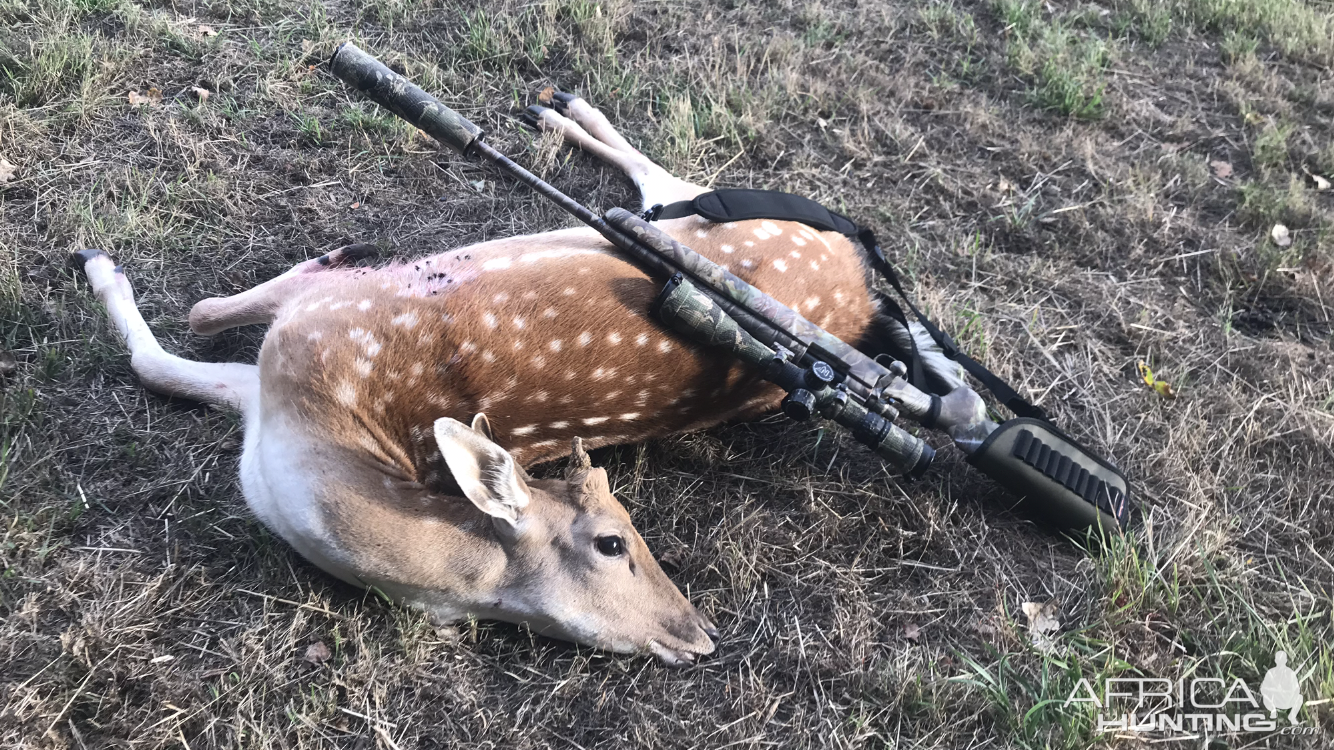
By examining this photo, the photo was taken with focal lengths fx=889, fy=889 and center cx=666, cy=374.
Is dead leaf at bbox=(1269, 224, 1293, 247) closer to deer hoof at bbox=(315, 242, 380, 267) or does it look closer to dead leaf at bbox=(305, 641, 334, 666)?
deer hoof at bbox=(315, 242, 380, 267)

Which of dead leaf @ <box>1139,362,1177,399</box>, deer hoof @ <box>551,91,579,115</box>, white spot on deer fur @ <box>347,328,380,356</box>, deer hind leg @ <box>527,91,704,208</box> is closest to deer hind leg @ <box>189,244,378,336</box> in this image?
white spot on deer fur @ <box>347,328,380,356</box>

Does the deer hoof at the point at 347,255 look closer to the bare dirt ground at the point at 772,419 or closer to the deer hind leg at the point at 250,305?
the deer hind leg at the point at 250,305

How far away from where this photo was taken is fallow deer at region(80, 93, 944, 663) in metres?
2.66

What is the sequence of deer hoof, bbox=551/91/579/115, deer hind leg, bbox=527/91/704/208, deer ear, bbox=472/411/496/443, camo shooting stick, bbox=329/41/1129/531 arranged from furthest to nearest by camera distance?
deer hoof, bbox=551/91/579/115
deer hind leg, bbox=527/91/704/208
camo shooting stick, bbox=329/41/1129/531
deer ear, bbox=472/411/496/443

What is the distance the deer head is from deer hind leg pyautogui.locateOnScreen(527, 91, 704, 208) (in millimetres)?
1864

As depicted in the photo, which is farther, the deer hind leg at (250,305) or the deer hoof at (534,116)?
the deer hoof at (534,116)

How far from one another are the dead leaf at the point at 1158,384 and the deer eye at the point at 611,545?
8.33 feet

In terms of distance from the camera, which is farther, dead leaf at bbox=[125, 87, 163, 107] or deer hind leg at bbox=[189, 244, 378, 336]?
dead leaf at bbox=[125, 87, 163, 107]

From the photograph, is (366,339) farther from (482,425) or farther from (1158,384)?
(1158,384)

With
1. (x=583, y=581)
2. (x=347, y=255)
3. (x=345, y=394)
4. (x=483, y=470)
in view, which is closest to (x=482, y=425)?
(x=483, y=470)

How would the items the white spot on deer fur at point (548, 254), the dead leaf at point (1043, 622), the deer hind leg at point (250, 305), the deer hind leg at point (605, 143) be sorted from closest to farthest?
the dead leaf at point (1043, 622) → the white spot on deer fur at point (548, 254) → the deer hind leg at point (250, 305) → the deer hind leg at point (605, 143)

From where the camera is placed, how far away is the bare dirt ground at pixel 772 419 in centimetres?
272

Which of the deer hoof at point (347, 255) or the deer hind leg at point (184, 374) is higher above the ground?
the deer hoof at point (347, 255)

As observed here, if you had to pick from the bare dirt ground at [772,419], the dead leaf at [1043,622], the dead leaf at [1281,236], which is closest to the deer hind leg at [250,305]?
the bare dirt ground at [772,419]
